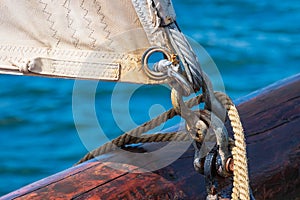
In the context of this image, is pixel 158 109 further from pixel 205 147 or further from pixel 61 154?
pixel 61 154

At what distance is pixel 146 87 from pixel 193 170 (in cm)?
292

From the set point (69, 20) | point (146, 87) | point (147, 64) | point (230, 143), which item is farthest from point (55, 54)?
point (146, 87)

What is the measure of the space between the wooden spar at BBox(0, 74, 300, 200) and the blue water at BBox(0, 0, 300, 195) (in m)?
1.37

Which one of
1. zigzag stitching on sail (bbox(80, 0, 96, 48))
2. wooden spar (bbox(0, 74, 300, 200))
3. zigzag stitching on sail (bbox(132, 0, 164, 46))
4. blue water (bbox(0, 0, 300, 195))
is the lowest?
wooden spar (bbox(0, 74, 300, 200))

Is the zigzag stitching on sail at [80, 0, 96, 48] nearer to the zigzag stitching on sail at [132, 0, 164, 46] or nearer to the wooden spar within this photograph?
the zigzag stitching on sail at [132, 0, 164, 46]

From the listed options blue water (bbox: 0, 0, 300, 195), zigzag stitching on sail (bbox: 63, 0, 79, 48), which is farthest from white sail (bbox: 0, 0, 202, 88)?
blue water (bbox: 0, 0, 300, 195)

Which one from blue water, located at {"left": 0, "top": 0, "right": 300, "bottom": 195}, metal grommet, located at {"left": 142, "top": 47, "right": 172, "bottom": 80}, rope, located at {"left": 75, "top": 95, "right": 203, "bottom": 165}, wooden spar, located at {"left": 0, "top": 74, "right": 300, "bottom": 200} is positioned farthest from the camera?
blue water, located at {"left": 0, "top": 0, "right": 300, "bottom": 195}

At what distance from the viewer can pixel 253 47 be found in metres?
4.99

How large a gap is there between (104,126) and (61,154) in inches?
10.6

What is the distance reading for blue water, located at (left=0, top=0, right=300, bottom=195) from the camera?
3.95m

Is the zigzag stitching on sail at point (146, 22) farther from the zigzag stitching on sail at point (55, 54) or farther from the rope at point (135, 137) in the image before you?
the rope at point (135, 137)

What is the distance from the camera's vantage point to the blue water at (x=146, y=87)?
3953 millimetres

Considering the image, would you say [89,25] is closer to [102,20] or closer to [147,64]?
[102,20]

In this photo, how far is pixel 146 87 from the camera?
456cm
